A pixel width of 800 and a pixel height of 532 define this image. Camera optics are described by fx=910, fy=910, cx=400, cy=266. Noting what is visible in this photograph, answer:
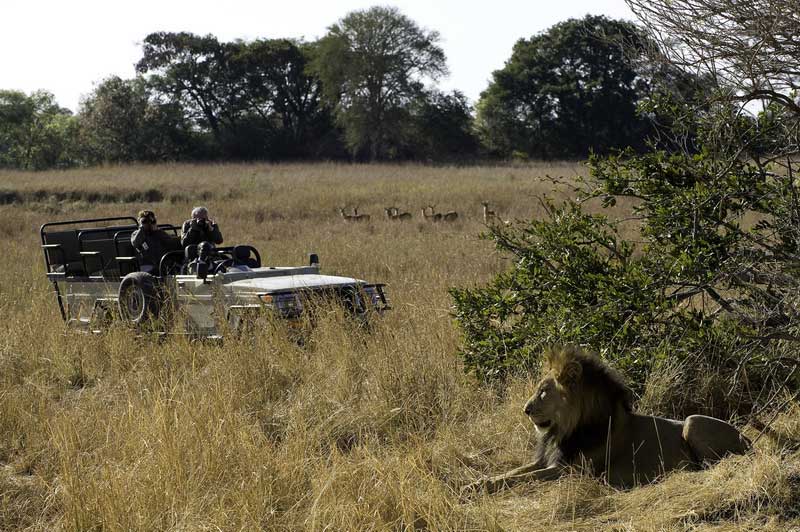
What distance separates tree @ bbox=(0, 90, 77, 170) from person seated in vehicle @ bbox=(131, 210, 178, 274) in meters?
56.1

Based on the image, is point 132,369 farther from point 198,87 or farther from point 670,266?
point 198,87

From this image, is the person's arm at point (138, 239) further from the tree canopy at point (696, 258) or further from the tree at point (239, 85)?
the tree at point (239, 85)

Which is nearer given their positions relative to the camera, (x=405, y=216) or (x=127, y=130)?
(x=405, y=216)

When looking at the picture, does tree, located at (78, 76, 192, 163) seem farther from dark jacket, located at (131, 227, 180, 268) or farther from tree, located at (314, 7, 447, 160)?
dark jacket, located at (131, 227, 180, 268)

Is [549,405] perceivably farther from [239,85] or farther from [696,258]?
[239,85]

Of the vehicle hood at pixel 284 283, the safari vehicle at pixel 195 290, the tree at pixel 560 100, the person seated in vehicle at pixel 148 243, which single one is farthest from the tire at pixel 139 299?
the tree at pixel 560 100

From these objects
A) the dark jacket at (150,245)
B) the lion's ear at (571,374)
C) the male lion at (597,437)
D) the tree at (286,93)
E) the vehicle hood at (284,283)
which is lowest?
the male lion at (597,437)

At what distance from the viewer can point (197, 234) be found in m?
11.0

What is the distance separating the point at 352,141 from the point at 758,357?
5658 centimetres

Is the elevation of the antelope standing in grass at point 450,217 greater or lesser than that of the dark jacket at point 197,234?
lesser

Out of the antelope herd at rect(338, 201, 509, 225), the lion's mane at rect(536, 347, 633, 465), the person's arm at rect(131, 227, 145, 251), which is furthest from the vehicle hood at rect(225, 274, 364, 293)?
the antelope herd at rect(338, 201, 509, 225)

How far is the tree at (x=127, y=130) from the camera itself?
5784cm

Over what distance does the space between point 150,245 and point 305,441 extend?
5744 millimetres

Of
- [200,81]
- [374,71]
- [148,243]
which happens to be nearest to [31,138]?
[200,81]
